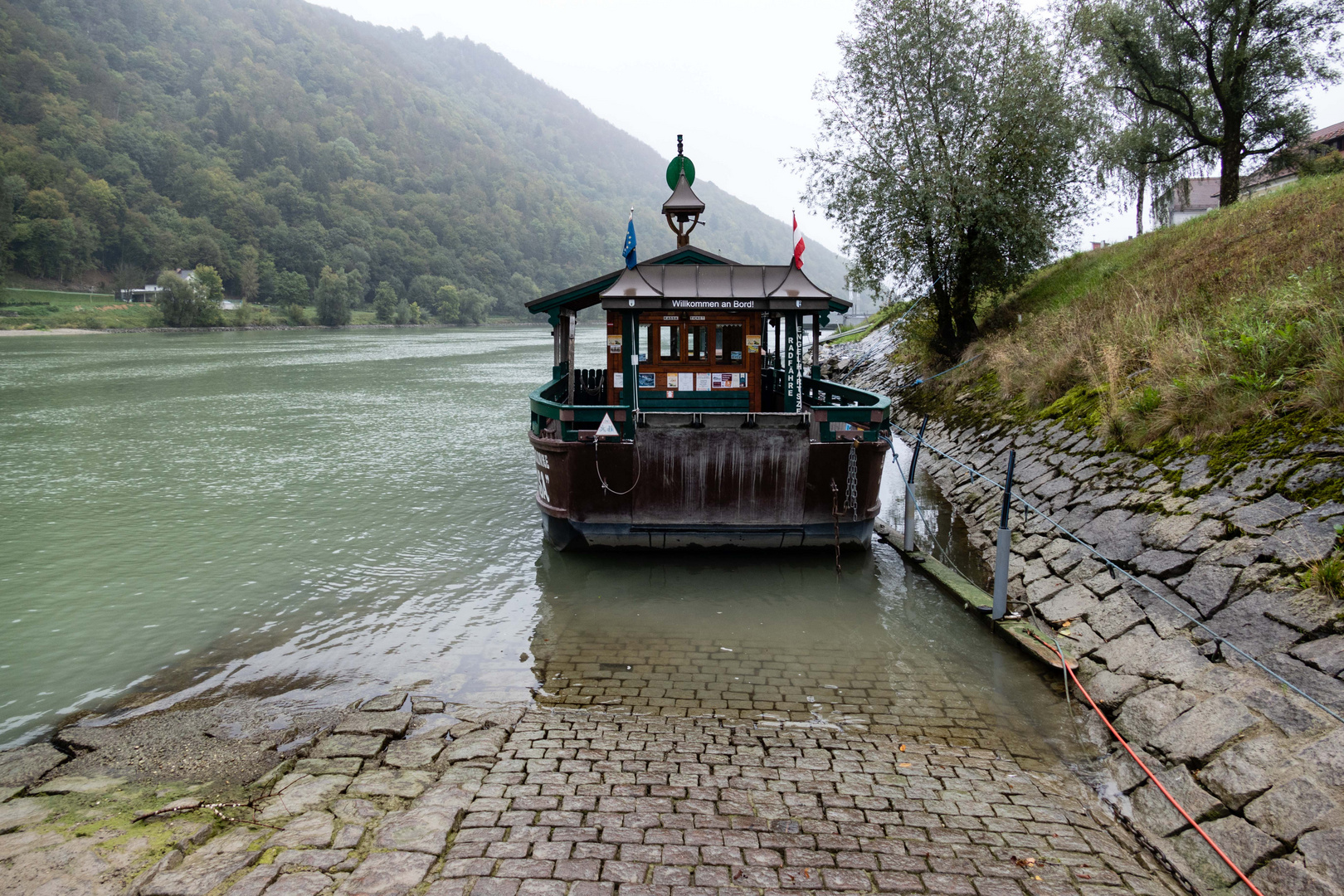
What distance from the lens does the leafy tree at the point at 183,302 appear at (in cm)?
9906

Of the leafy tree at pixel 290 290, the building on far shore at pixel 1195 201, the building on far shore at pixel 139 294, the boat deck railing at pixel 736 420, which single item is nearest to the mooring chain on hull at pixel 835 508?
the boat deck railing at pixel 736 420

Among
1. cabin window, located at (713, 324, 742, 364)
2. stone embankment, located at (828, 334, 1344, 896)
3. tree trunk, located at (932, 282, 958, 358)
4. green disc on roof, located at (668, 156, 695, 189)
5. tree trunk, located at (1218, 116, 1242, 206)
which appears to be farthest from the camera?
tree trunk, located at (1218, 116, 1242, 206)

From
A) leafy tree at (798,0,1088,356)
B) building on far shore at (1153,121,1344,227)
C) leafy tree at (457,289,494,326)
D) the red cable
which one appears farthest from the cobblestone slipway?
leafy tree at (457,289,494,326)

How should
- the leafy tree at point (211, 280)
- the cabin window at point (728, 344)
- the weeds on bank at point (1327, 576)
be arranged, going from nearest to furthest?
the weeds on bank at point (1327, 576) → the cabin window at point (728, 344) → the leafy tree at point (211, 280)

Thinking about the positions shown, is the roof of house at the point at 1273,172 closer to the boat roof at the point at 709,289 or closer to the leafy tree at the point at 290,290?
the boat roof at the point at 709,289

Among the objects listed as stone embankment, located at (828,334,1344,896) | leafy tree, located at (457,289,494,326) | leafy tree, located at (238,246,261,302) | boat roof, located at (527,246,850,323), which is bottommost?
A: stone embankment, located at (828,334,1344,896)

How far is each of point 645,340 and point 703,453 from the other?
2.81 m

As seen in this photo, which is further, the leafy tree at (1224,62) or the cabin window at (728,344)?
the leafy tree at (1224,62)

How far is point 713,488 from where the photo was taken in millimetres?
11172

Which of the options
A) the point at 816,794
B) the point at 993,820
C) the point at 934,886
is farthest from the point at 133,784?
the point at 993,820

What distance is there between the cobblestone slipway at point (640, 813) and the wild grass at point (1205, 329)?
476 centimetres

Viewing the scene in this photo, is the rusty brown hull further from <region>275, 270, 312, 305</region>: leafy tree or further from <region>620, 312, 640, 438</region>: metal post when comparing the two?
<region>275, 270, 312, 305</region>: leafy tree

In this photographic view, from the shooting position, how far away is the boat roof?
11602mm

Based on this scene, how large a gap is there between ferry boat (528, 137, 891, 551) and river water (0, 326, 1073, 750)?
62cm
